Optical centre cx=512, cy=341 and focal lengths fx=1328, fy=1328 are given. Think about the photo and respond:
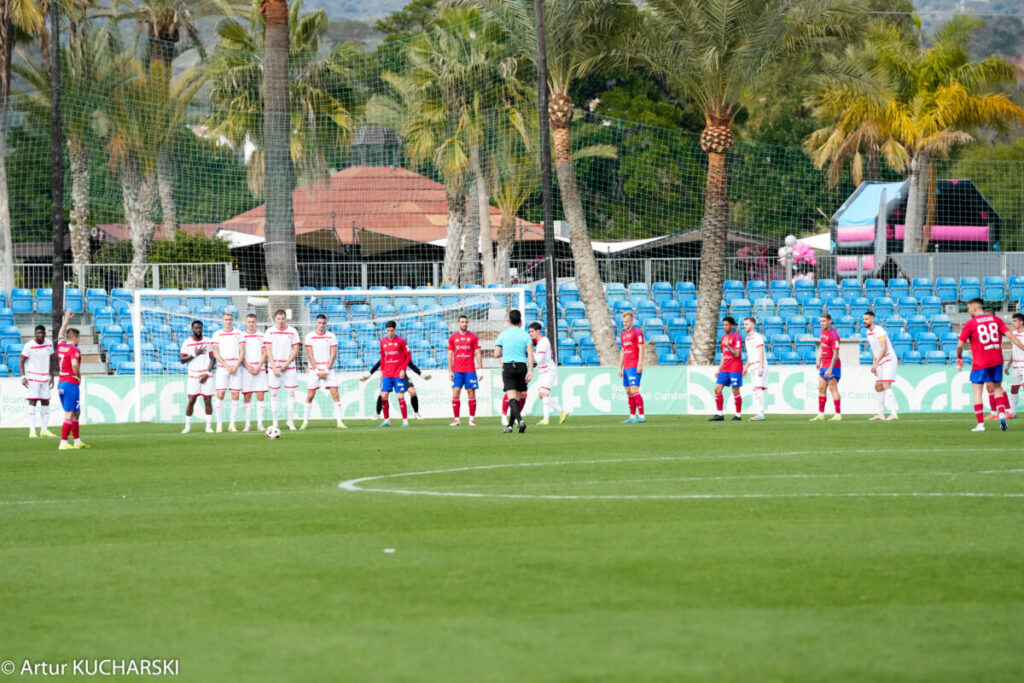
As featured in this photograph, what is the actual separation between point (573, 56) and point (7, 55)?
1578cm

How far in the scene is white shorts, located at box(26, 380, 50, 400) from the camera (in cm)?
2195

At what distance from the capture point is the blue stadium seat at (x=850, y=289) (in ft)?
A: 125

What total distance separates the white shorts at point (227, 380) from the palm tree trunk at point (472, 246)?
19.5 meters

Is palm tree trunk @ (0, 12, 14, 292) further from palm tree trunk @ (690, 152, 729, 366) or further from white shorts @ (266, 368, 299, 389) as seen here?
palm tree trunk @ (690, 152, 729, 366)

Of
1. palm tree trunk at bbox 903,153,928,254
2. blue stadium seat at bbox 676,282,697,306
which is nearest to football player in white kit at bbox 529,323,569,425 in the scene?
blue stadium seat at bbox 676,282,697,306

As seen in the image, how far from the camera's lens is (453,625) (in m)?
6.47

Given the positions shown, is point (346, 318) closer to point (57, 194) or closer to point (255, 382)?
point (57, 194)

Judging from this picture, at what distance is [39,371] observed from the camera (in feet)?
71.3

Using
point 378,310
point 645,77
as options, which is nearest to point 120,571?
point 378,310

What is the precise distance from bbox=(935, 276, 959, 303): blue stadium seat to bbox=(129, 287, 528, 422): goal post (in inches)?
562

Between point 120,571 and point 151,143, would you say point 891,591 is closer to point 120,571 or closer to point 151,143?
point 120,571

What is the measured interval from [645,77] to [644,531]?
5410cm

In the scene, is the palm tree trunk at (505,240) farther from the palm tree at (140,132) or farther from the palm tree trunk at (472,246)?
the palm tree at (140,132)

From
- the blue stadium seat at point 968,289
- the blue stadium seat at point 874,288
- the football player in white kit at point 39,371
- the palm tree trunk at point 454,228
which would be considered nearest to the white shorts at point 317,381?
the football player in white kit at point 39,371
